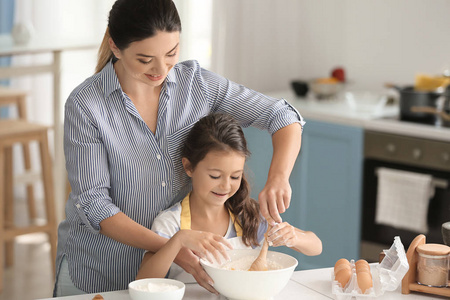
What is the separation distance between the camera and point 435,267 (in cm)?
181

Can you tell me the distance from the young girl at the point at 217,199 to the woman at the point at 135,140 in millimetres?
48

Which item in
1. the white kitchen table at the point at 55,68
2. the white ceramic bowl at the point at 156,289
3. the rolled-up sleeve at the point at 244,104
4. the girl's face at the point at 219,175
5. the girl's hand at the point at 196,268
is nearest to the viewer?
the white ceramic bowl at the point at 156,289

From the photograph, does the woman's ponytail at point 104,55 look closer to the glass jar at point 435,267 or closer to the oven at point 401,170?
the glass jar at point 435,267

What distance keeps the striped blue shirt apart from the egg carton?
1.57 ft

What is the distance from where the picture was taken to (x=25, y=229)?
13.1ft

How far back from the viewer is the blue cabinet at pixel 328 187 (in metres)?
3.72

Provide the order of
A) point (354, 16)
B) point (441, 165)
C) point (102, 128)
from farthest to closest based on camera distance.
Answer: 1. point (354, 16)
2. point (441, 165)
3. point (102, 128)

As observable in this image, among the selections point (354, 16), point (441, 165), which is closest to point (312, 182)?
point (441, 165)

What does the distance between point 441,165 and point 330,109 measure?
2.42 ft

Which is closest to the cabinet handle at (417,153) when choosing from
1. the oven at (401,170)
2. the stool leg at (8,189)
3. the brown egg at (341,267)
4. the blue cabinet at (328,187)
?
the oven at (401,170)

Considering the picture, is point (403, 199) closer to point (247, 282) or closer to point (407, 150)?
point (407, 150)

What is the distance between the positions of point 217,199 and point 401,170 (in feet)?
5.96

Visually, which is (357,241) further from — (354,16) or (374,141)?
(354,16)

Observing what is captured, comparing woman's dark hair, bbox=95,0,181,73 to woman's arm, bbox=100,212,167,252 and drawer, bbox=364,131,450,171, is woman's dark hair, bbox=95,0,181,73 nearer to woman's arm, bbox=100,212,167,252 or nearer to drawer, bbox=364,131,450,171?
woman's arm, bbox=100,212,167,252
